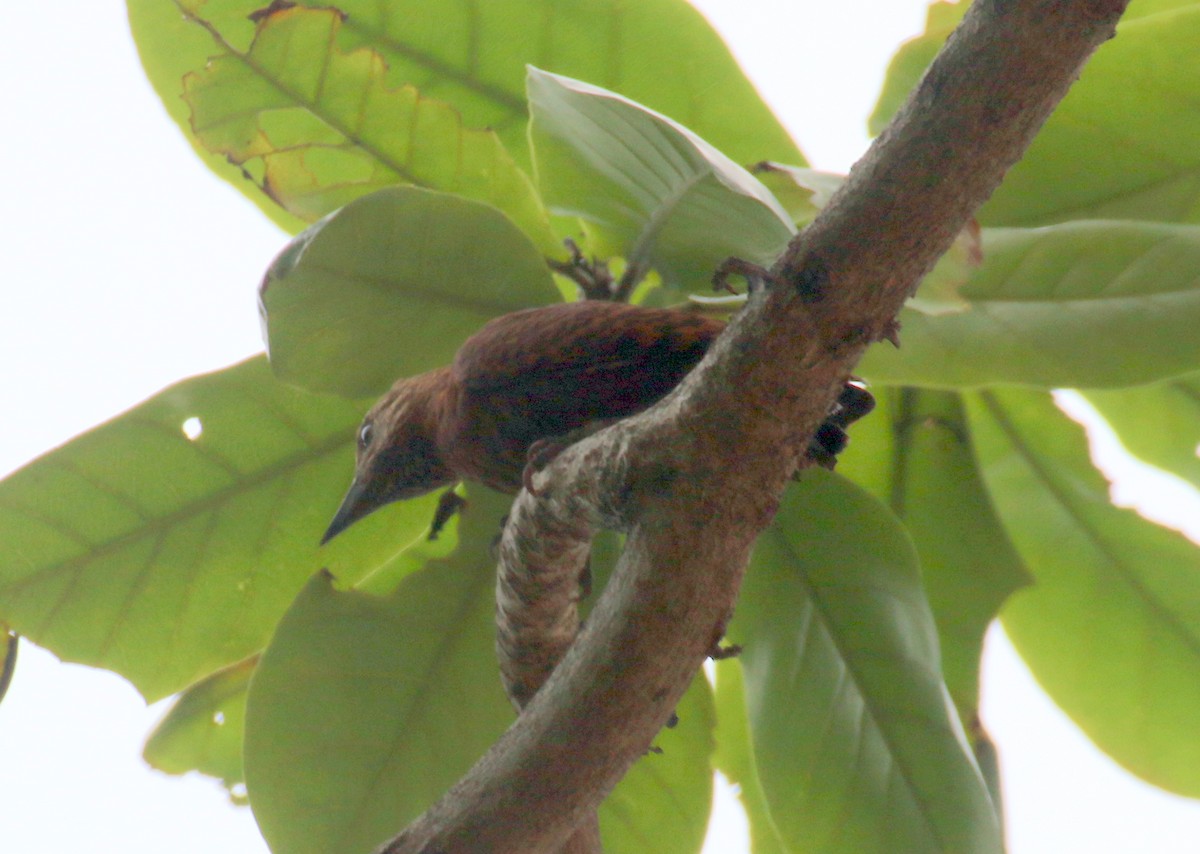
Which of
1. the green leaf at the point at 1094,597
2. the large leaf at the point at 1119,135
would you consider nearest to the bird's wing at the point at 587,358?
the large leaf at the point at 1119,135

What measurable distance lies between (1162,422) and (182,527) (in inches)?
45.3

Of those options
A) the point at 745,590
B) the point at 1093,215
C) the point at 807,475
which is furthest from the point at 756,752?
the point at 1093,215

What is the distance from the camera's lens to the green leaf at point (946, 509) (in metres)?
1.27

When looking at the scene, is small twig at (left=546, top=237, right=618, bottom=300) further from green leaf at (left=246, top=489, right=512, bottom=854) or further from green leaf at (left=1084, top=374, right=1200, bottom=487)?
green leaf at (left=1084, top=374, right=1200, bottom=487)

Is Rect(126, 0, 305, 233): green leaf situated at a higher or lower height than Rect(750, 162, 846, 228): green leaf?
higher

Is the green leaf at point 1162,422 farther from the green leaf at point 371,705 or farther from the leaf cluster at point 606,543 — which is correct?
the green leaf at point 371,705

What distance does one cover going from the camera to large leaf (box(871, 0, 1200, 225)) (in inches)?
44.2

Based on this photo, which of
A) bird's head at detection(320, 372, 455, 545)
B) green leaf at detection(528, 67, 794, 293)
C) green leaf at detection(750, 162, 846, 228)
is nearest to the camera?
green leaf at detection(528, 67, 794, 293)

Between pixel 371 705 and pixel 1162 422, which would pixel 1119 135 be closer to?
pixel 1162 422

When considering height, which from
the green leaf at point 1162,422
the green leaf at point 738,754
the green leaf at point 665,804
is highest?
the green leaf at point 1162,422

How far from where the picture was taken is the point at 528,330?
34.9 inches

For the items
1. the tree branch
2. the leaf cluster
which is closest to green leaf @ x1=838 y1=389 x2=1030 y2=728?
the leaf cluster

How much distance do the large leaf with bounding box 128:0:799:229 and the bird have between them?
14.4 inches

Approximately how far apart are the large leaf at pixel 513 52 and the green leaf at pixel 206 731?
26.3 inches
